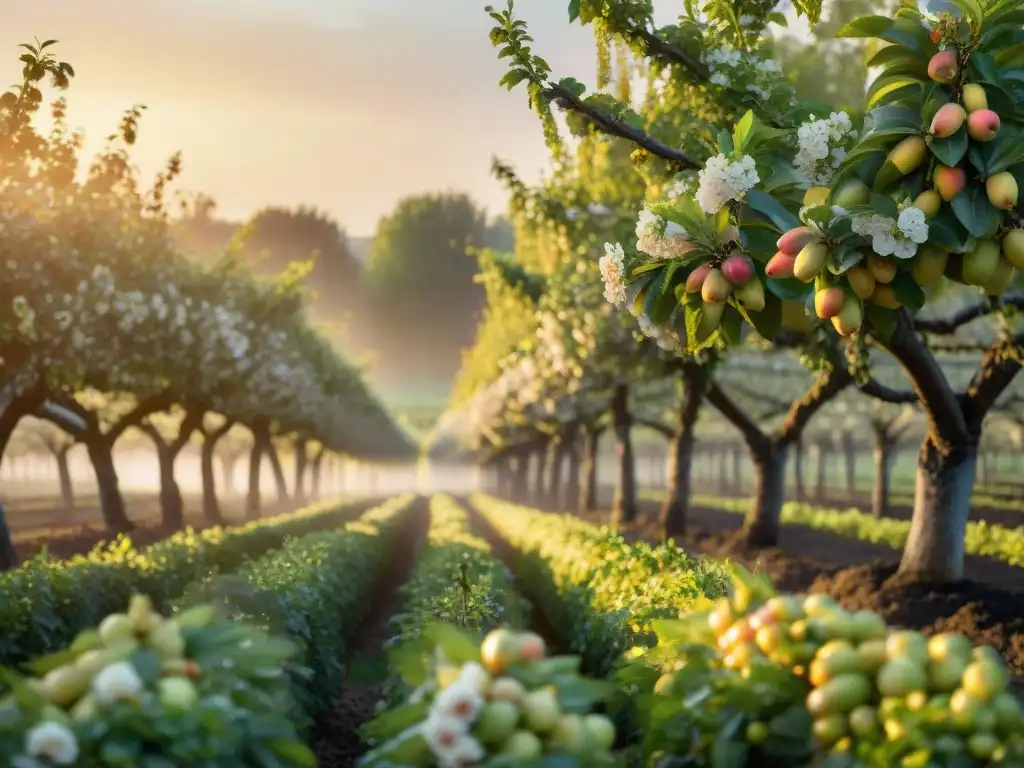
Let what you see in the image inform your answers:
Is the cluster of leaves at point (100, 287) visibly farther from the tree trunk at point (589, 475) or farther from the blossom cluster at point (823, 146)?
the tree trunk at point (589, 475)

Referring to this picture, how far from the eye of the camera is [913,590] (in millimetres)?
12297

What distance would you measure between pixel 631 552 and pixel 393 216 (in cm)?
14489

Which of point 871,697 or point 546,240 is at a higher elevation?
point 546,240

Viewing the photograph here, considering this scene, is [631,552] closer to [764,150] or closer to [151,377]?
[764,150]

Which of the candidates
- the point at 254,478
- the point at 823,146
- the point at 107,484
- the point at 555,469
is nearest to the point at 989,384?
the point at 823,146

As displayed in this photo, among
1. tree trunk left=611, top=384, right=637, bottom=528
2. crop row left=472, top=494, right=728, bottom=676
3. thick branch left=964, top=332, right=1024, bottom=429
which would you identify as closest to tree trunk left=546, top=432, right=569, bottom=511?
tree trunk left=611, top=384, right=637, bottom=528

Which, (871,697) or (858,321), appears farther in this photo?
(858,321)

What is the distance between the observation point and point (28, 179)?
52.1 ft

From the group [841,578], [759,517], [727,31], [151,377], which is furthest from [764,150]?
[151,377]

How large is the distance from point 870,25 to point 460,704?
3.86 metres

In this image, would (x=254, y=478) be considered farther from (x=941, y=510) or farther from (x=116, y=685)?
(x=116, y=685)

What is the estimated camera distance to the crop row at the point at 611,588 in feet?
22.9

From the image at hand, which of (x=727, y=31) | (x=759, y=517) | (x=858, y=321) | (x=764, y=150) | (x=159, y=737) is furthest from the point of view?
(x=759, y=517)

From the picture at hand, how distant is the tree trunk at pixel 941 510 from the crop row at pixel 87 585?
828 cm
